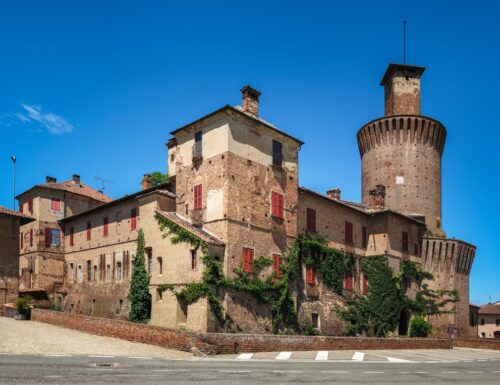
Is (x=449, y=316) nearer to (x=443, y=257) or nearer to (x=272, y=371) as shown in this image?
(x=443, y=257)

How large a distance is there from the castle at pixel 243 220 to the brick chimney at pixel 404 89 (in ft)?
0.35

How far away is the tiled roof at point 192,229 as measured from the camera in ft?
90.3

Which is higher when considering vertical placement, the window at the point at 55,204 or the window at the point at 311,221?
the window at the point at 55,204

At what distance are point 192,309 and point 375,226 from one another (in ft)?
60.3

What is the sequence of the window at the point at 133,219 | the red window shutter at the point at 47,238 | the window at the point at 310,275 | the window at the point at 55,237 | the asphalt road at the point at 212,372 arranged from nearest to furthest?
the asphalt road at the point at 212,372 → the window at the point at 310,275 → the window at the point at 133,219 → the red window shutter at the point at 47,238 → the window at the point at 55,237

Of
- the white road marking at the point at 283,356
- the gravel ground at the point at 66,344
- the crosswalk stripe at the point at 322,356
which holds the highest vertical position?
the gravel ground at the point at 66,344

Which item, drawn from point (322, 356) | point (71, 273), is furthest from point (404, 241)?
point (71, 273)

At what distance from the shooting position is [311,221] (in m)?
34.9

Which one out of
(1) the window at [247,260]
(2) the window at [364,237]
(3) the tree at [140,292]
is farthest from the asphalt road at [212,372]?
(2) the window at [364,237]

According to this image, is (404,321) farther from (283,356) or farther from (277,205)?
(283,356)

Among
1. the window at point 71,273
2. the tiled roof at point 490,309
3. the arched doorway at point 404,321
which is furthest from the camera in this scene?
the tiled roof at point 490,309

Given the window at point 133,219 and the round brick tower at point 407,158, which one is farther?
the round brick tower at point 407,158

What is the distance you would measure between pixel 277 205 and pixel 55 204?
77.2 ft

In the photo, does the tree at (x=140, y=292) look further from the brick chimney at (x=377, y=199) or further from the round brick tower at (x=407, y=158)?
the round brick tower at (x=407, y=158)
